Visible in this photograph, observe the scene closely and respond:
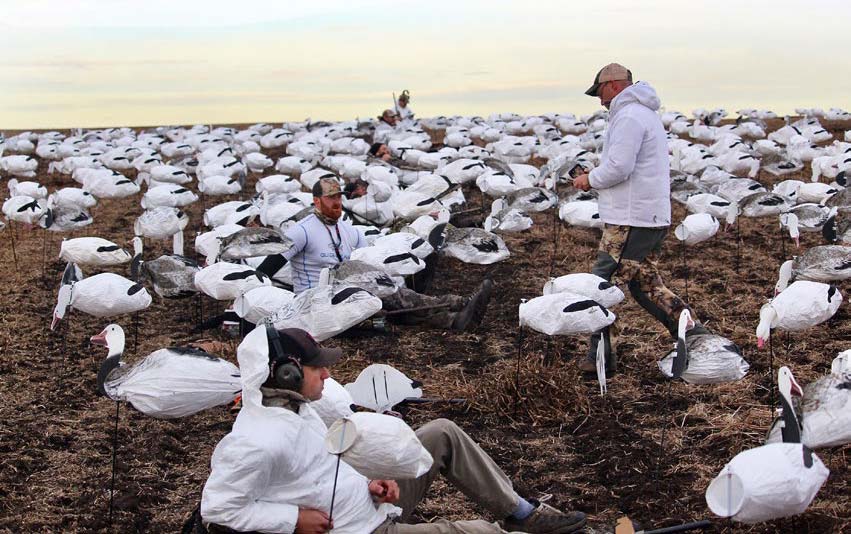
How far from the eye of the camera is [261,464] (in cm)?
361

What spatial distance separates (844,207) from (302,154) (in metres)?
13.0

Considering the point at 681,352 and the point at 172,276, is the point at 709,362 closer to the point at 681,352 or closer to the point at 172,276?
the point at 681,352

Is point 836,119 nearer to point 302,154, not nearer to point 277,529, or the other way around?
point 302,154

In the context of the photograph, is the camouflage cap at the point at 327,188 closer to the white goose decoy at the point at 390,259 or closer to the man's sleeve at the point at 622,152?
the white goose decoy at the point at 390,259

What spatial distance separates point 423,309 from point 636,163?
2.61 metres

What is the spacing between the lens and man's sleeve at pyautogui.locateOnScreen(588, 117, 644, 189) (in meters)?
6.69

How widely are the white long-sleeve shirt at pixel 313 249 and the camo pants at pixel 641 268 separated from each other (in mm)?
2502

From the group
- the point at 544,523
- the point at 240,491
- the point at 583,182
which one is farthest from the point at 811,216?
the point at 240,491

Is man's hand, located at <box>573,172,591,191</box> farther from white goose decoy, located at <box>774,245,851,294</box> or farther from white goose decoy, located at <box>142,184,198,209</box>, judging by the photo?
white goose decoy, located at <box>142,184,198,209</box>

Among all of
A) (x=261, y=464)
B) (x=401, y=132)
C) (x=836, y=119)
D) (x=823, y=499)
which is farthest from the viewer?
(x=836, y=119)

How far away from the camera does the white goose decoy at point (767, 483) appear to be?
367 centimetres

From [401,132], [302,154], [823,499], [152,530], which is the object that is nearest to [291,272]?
[152,530]

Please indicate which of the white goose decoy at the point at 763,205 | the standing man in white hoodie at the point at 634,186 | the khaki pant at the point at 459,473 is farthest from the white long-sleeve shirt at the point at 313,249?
the white goose decoy at the point at 763,205

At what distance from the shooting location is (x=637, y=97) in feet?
22.2
